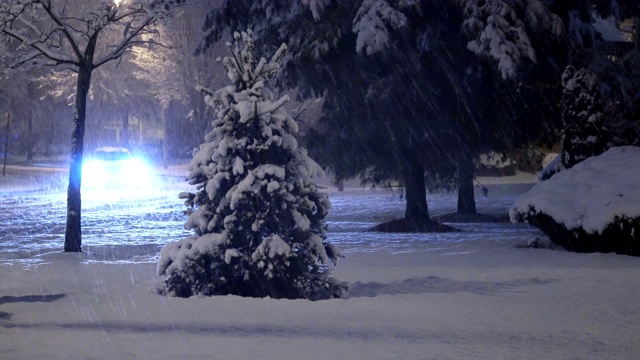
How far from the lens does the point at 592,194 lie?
1313 cm

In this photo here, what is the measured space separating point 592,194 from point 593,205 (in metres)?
0.33

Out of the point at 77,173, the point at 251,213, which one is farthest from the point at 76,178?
the point at 251,213

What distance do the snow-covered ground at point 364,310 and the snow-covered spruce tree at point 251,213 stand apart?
29cm

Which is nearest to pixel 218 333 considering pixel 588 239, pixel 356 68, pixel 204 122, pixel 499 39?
pixel 588 239

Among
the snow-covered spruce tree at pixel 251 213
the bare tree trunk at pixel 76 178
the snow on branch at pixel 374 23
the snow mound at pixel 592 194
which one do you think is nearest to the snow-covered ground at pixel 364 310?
the snow-covered spruce tree at pixel 251 213

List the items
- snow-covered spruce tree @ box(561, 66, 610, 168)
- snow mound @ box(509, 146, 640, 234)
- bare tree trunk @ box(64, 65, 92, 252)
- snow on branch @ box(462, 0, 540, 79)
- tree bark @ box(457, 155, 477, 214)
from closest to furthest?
snow mound @ box(509, 146, 640, 234)
bare tree trunk @ box(64, 65, 92, 252)
snow-covered spruce tree @ box(561, 66, 610, 168)
snow on branch @ box(462, 0, 540, 79)
tree bark @ box(457, 155, 477, 214)

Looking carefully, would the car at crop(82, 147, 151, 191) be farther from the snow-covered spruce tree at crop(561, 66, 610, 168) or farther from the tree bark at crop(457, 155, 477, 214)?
the snow-covered spruce tree at crop(561, 66, 610, 168)

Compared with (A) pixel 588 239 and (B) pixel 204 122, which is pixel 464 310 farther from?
(B) pixel 204 122

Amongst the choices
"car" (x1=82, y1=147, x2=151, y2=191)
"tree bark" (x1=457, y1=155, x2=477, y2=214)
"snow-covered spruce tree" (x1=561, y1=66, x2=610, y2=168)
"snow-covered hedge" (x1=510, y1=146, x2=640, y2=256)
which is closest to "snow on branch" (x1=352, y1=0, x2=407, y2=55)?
"snow-covered spruce tree" (x1=561, y1=66, x2=610, y2=168)

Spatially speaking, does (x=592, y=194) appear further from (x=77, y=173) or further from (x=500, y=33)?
(x=77, y=173)

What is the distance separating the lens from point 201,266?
9477 mm

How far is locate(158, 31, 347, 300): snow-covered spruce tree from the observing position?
9367mm

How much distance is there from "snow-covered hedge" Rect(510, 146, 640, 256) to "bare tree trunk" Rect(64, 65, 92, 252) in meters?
7.18

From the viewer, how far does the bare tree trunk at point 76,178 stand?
47.2 feet
